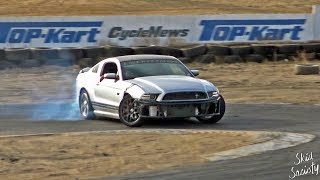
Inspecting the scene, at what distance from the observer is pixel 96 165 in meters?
11.6

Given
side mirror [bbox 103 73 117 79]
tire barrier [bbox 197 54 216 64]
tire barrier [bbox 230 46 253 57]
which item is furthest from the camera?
tire barrier [bbox 230 46 253 57]

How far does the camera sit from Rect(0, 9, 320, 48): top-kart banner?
30688 millimetres

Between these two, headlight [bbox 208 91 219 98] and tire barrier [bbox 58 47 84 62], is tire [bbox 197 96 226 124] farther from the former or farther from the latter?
tire barrier [bbox 58 47 84 62]

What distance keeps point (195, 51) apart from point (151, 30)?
9.66 feet

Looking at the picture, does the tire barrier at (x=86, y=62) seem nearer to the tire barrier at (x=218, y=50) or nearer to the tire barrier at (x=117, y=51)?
the tire barrier at (x=117, y=51)

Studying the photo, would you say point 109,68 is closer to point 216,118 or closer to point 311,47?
point 216,118

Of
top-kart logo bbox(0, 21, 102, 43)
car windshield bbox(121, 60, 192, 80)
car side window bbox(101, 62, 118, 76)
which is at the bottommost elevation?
top-kart logo bbox(0, 21, 102, 43)

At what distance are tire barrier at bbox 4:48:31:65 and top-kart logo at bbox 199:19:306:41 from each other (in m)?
6.37

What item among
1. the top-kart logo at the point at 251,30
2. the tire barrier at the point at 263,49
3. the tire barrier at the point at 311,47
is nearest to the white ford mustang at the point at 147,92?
the tire barrier at the point at 263,49

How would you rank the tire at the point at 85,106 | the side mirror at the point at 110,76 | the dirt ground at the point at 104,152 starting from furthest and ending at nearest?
the tire at the point at 85,106
the side mirror at the point at 110,76
the dirt ground at the point at 104,152

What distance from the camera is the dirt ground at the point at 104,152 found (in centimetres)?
1129

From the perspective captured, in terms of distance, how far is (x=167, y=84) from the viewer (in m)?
15.9

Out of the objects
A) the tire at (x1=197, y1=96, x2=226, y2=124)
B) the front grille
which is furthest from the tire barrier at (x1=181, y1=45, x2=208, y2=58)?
the front grille

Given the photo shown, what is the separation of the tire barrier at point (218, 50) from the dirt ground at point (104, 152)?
15118 millimetres
